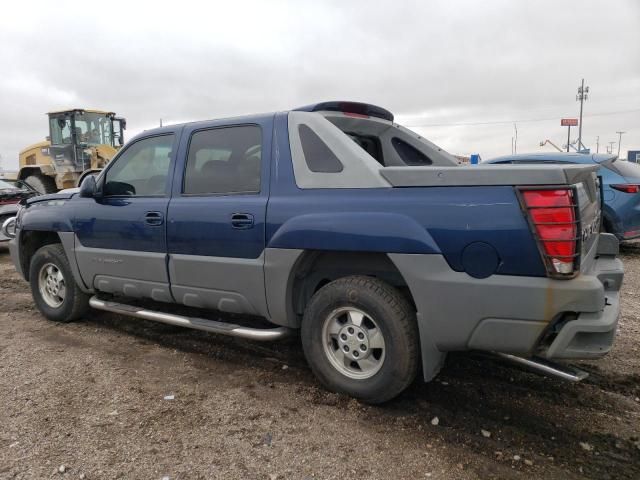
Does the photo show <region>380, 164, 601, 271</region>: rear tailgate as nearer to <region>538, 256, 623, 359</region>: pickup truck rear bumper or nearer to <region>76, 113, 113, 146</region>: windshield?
<region>538, 256, 623, 359</region>: pickup truck rear bumper

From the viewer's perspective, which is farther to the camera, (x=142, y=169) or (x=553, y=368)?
(x=142, y=169)

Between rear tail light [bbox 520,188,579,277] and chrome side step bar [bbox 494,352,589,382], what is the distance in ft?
2.17

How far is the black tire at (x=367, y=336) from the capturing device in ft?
9.50

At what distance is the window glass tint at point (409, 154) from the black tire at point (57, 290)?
3.32 metres

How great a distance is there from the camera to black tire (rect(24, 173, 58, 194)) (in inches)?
649

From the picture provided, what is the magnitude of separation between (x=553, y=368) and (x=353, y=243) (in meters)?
1.38

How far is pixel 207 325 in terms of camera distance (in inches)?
148

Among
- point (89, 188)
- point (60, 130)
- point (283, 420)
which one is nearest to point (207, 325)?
point (283, 420)

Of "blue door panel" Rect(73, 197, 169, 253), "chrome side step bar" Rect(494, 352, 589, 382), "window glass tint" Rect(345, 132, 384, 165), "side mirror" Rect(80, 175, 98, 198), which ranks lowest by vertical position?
"chrome side step bar" Rect(494, 352, 589, 382)

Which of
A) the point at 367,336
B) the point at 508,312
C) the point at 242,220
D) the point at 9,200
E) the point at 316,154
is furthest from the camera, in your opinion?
the point at 9,200

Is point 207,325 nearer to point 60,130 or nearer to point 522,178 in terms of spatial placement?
point 522,178

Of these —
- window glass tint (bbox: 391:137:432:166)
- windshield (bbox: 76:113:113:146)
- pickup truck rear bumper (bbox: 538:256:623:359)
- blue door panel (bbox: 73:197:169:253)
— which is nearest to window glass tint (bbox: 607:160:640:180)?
window glass tint (bbox: 391:137:432:166)

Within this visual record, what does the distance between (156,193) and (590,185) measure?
10.6 ft

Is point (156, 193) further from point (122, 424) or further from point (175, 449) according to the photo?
point (175, 449)
